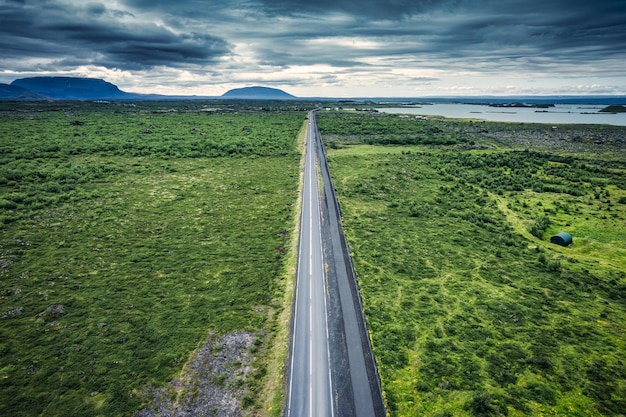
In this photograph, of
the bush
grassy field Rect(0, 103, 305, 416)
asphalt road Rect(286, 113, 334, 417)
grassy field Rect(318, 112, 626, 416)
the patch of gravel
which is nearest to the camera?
the patch of gravel

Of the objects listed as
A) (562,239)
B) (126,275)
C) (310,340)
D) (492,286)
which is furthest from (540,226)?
(126,275)

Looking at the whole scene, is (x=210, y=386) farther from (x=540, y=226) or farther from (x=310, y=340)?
(x=540, y=226)

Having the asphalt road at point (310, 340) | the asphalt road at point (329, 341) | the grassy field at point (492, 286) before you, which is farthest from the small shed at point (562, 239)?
the asphalt road at point (310, 340)

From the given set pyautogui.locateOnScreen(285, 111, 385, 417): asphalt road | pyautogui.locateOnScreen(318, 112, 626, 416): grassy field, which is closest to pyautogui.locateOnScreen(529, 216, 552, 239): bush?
pyautogui.locateOnScreen(318, 112, 626, 416): grassy field

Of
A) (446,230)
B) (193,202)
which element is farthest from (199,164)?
(446,230)

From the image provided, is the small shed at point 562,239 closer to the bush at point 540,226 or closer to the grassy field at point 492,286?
the grassy field at point 492,286

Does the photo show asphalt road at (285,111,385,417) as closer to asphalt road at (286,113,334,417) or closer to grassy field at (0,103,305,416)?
asphalt road at (286,113,334,417)

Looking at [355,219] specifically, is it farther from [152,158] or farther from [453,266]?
[152,158]
